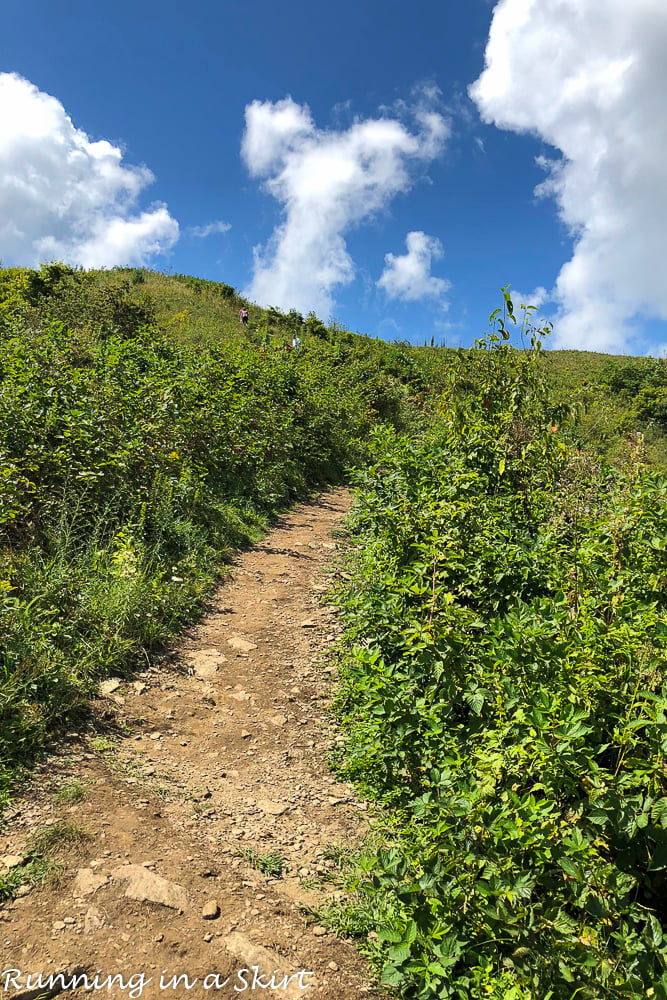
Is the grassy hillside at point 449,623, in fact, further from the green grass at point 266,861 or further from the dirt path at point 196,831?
the green grass at point 266,861

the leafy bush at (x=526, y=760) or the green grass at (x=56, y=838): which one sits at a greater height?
the leafy bush at (x=526, y=760)

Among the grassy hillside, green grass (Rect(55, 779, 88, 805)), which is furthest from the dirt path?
the grassy hillside

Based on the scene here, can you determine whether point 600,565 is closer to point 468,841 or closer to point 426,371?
point 468,841

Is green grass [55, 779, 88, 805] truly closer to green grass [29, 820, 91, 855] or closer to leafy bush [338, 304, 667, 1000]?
green grass [29, 820, 91, 855]

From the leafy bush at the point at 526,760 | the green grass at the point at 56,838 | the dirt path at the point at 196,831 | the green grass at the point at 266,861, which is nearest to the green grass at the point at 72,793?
the dirt path at the point at 196,831

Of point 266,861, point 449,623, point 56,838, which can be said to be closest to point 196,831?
point 266,861

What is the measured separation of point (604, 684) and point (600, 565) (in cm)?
82

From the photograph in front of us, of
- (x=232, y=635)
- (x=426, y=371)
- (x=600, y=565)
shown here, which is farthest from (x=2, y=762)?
(x=426, y=371)

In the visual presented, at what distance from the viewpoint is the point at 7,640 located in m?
3.38

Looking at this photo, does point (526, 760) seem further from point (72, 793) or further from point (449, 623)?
point (72, 793)

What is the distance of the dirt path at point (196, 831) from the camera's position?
2.09m

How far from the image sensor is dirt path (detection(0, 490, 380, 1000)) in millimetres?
2092

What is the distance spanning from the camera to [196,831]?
2.79m

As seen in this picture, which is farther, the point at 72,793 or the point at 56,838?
the point at 72,793
